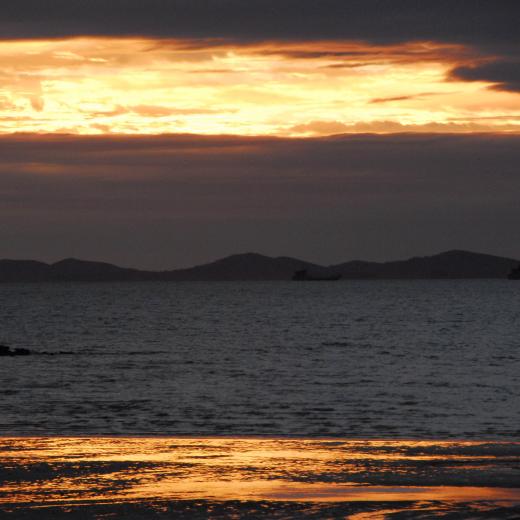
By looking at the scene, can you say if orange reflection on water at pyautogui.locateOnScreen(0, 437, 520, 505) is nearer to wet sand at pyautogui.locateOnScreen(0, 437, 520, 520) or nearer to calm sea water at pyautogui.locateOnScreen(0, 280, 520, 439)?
wet sand at pyautogui.locateOnScreen(0, 437, 520, 520)

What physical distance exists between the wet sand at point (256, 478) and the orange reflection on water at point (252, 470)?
20 millimetres

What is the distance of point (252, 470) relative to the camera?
20.0 metres

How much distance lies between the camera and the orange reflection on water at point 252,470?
693 inches

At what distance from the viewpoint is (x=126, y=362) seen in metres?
69.4

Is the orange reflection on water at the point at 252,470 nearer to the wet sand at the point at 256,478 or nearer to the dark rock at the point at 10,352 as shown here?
the wet sand at the point at 256,478

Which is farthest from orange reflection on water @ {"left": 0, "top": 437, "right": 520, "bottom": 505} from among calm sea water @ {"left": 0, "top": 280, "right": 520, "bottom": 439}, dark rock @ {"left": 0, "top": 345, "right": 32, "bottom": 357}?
dark rock @ {"left": 0, "top": 345, "right": 32, "bottom": 357}

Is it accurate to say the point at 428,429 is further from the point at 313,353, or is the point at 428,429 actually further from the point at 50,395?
the point at 313,353

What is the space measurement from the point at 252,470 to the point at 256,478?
34.0 inches

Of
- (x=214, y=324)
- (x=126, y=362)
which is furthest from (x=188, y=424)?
(x=214, y=324)

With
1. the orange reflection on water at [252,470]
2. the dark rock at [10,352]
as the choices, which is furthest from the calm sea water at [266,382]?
the orange reflection on water at [252,470]

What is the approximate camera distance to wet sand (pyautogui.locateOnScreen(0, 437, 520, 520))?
1641 centimetres

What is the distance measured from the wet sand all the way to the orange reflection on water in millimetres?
20

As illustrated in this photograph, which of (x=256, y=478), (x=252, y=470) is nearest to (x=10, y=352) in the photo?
(x=252, y=470)

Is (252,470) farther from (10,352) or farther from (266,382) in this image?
(10,352)
